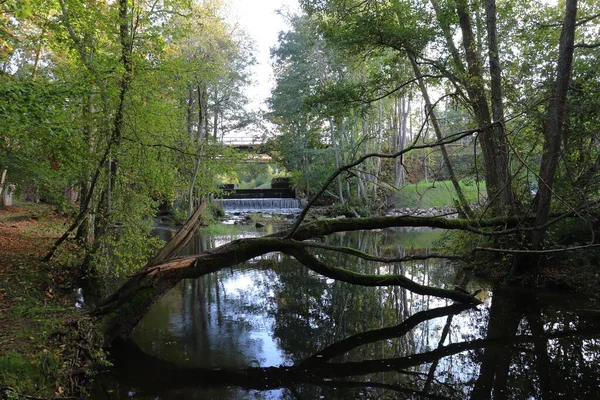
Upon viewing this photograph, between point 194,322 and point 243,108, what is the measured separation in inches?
917

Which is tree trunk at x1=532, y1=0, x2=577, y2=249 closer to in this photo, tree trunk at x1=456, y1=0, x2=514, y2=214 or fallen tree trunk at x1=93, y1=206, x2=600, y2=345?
tree trunk at x1=456, y1=0, x2=514, y2=214

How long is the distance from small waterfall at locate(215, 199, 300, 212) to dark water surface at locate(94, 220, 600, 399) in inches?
789

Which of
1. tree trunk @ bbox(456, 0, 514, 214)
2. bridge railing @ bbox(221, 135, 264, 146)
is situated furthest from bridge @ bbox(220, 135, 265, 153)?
tree trunk @ bbox(456, 0, 514, 214)

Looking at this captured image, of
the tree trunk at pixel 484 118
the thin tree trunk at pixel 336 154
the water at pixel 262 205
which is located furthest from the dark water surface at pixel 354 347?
the water at pixel 262 205

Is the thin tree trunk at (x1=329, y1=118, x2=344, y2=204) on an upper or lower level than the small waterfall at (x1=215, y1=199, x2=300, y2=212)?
upper

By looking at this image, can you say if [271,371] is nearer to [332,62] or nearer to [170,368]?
[170,368]

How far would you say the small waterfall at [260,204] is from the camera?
29.6 meters

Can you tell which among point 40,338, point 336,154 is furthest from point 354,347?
point 336,154

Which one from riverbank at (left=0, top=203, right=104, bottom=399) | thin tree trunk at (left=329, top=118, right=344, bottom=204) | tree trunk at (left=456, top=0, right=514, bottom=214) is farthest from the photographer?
thin tree trunk at (left=329, top=118, right=344, bottom=204)

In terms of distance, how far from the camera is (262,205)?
30250 mm

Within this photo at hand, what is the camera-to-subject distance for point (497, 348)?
598 cm

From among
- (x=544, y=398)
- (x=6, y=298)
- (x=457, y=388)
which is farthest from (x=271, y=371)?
(x=6, y=298)

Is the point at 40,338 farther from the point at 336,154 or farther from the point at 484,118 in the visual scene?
the point at 336,154

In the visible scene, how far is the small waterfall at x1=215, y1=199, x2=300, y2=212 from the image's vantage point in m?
29.6
